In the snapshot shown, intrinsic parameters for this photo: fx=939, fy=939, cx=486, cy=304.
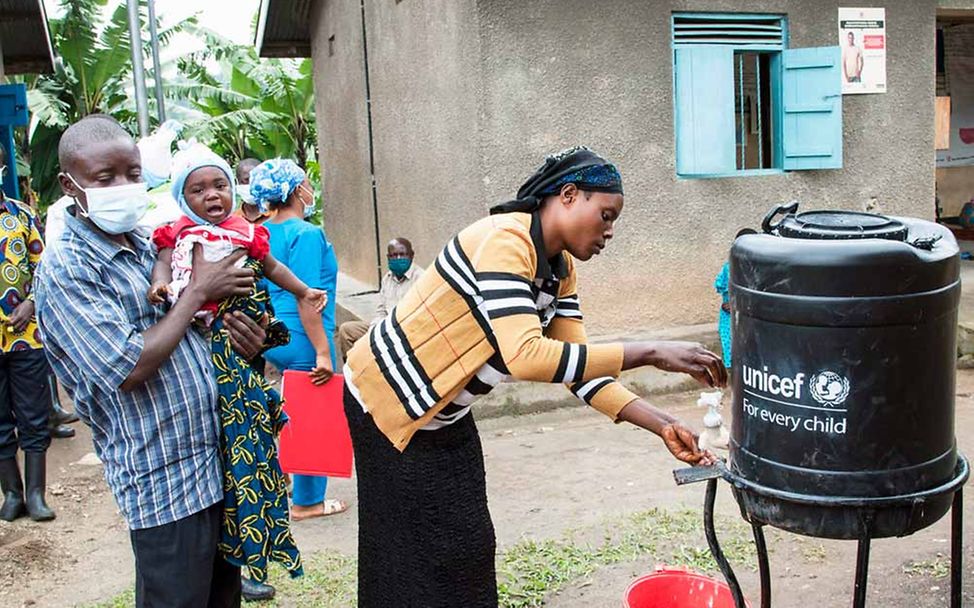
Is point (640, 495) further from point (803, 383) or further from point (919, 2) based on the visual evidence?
point (919, 2)

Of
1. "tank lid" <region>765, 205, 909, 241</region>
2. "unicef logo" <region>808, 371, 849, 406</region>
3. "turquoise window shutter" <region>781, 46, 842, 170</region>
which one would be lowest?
"unicef logo" <region>808, 371, 849, 406</region>

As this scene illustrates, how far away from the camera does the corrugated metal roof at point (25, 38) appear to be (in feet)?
34.7

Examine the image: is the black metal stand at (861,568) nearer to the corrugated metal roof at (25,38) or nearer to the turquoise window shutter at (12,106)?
the turquoise window shutter at (12,106)

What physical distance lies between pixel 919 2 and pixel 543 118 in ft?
11.0

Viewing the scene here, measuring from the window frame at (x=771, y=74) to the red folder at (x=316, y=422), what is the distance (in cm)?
367

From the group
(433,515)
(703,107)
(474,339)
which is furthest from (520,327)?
(703,107)

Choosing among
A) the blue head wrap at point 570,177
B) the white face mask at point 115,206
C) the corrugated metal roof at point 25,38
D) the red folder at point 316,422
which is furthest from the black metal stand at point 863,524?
the corrugated metal roof at point 25,38

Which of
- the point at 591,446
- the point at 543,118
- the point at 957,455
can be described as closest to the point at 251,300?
the point at 957,455

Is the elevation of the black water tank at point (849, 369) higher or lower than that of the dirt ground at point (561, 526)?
higher

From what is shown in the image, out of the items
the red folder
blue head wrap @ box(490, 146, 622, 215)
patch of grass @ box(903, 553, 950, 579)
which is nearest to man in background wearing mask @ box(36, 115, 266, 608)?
blue head wrap @ box(490, 146, 622, 215)

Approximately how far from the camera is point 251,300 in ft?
9.06

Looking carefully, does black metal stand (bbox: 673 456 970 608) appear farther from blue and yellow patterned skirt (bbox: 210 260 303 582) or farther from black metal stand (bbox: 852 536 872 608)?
blue and yellow patterned skirt (bbox: 210 260 303 582)

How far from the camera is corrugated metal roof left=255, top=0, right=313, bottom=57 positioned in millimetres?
11258

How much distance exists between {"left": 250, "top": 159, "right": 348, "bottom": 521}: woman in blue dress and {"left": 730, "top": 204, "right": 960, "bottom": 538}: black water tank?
2.46m
